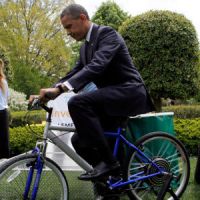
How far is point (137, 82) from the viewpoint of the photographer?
417 centimetres

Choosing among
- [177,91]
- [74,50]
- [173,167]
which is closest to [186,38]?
[177,91]

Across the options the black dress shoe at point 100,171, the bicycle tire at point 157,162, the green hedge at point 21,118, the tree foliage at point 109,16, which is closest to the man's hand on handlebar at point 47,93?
the black dress shoe at point 100,171

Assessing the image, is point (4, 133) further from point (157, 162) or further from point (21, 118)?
point (21, 118)

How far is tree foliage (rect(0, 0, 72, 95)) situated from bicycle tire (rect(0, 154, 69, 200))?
32100 millimetres

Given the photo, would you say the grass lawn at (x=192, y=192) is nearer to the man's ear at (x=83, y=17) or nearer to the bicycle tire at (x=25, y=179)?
the bicycle tire at (x=25, y=179)

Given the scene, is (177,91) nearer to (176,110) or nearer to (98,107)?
(176,110)

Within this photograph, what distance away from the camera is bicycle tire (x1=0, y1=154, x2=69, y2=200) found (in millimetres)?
3728

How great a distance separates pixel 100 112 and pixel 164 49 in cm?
1137

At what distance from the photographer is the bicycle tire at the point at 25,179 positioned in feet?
12.2

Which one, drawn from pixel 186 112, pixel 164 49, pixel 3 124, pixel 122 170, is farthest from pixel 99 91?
pixel 186 112

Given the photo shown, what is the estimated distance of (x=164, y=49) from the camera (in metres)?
15.1

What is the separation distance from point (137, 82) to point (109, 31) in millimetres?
521

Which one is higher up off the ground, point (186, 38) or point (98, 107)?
point (98, 107)

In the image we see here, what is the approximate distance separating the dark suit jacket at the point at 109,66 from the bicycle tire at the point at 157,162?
0.34 metres
